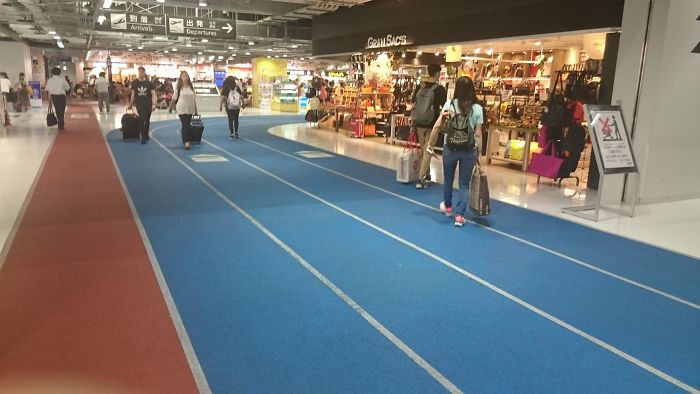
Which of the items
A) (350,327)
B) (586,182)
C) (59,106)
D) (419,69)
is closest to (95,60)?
(59,106)

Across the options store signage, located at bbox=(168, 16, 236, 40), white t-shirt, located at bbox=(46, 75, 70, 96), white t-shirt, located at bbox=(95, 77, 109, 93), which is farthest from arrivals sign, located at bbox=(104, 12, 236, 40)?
white t-shirt, located at bbox=(95, 77, 109, 93)

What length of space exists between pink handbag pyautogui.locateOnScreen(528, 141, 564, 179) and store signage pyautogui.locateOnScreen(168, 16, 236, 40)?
12.8m

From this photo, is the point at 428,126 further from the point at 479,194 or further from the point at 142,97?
the point at 142,97

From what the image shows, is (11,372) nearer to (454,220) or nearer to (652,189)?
(454,220)

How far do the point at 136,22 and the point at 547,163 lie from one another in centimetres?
1407

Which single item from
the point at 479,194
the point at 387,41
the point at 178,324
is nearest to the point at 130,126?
the point at 387,41

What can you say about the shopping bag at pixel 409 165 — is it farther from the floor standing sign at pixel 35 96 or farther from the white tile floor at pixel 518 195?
the floor standing sign at pixel 35 96

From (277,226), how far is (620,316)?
3477 mm

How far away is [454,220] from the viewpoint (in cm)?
624

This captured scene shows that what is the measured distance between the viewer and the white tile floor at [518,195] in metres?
5.99

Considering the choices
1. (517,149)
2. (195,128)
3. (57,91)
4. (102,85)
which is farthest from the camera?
(102,85)

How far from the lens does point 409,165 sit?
8.34 meters

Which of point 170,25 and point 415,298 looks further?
point 170,25

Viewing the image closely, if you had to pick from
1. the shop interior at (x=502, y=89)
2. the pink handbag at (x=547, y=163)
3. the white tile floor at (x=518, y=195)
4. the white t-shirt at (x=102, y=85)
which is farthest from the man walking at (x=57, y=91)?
the pink handbag at (x=547, y=163)
